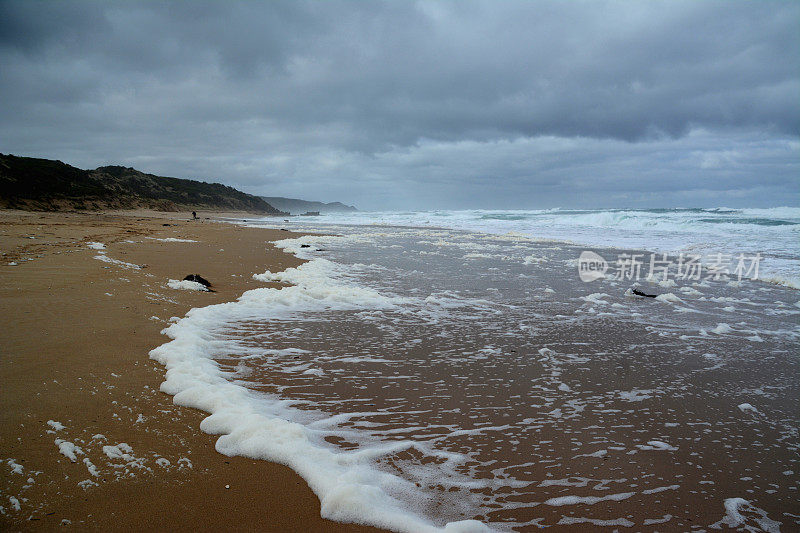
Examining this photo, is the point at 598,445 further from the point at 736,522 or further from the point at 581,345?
the point at 581,345

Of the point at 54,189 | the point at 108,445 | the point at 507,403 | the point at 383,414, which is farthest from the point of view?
the point at 54,189

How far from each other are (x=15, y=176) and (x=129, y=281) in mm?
38477

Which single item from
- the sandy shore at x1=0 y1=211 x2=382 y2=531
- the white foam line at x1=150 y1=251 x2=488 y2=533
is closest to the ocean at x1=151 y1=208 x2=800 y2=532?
the white foam line at x1=150 y1=251 x2=488 y2=533

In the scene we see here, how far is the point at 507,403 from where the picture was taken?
140 inches

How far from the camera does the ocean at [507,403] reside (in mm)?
2357

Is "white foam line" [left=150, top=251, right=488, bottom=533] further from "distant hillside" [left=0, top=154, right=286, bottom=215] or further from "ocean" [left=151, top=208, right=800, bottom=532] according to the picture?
"distant hillside" [left=0, top=154, right=286, bottom=215]

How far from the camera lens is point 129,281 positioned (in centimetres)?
710

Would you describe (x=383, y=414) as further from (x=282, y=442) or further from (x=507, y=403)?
(x=507, y=403)

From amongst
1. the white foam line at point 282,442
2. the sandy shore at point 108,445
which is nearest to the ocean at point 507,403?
the white foam line at point 282,442

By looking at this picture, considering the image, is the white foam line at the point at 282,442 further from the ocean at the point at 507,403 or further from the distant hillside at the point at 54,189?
the distant hillside at the point at 54,189

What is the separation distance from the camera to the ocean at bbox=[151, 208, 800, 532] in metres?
2.36

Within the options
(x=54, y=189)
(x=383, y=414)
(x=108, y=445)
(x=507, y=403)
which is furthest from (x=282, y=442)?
(x=54, y=189)

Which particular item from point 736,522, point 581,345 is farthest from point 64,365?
point 581,345

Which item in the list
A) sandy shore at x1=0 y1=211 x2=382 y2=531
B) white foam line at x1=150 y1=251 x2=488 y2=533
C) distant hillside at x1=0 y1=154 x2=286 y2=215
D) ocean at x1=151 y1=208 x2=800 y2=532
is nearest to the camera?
sandy shore at x1=0 y1=211 x2=382 y2=531
